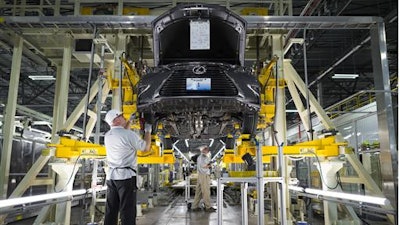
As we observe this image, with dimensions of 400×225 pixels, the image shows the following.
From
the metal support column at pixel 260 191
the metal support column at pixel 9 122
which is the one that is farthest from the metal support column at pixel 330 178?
the metal support column at pixel 9 122

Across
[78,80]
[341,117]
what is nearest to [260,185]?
[341,117]

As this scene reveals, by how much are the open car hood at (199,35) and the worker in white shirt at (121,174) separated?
3.05ft

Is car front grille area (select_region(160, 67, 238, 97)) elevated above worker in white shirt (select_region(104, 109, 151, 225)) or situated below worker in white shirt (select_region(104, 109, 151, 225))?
above

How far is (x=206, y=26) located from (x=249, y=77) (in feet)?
2.25

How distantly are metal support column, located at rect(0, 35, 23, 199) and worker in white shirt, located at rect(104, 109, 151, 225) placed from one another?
108 inches

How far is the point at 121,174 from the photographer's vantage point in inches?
123

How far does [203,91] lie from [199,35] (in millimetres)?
632

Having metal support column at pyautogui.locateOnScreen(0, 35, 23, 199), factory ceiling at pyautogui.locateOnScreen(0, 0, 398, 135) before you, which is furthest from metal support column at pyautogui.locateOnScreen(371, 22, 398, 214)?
metal support column at pyautogui.locateOnScreen(0, 35, 23, 199)

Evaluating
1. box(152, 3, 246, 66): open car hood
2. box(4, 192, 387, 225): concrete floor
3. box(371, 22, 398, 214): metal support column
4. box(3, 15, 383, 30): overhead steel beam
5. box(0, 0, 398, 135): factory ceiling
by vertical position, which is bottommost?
box(4, 192, 387, 225): concrete floor

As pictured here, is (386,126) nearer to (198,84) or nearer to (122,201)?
(198,84)

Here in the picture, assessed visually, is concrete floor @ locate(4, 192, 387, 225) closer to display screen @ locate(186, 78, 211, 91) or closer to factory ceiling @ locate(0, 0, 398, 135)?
factory ceiling @ locate(0, 0, 398, 135)

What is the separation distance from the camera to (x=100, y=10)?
5875 millimetres

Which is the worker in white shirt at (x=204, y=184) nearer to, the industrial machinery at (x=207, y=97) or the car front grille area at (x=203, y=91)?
the industrial machinery at (x=207, y=97)

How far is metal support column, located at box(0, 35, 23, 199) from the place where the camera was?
5.01 m
